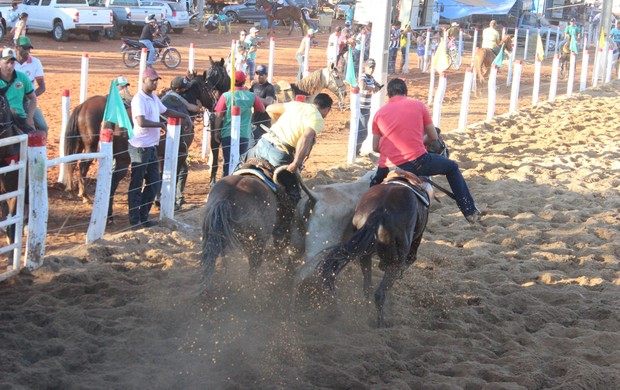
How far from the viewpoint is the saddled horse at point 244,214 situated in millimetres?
6086

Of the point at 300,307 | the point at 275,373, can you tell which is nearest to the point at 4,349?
the point at 275,373

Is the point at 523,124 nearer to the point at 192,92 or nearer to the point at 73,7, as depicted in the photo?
the point at 192,92

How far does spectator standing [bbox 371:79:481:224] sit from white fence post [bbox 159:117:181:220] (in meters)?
2.58

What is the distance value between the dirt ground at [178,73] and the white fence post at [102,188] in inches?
18.9

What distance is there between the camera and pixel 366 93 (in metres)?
13.2

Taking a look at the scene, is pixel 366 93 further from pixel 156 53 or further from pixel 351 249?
pixel 156 53

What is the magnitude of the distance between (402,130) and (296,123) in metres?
0.94

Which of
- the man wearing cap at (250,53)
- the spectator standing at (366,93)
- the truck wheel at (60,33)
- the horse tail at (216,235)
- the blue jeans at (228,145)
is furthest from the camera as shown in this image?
the truck wheel at (60,33)

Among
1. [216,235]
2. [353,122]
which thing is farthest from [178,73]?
[216,235]

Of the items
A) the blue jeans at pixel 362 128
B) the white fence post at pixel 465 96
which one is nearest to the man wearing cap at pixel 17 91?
the blue jeans at pixel 362 128

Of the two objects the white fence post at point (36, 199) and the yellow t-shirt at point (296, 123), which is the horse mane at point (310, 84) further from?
the white fence post at point (36, 199)

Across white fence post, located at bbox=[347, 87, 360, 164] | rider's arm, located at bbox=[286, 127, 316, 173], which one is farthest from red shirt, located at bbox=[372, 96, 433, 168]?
white fence post, located at bbox=[347, 87, 360, 164]

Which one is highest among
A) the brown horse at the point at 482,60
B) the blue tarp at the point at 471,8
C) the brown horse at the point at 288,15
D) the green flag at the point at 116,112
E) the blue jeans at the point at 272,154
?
the blue tarp at the point at 471,8

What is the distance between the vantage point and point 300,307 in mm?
6363
